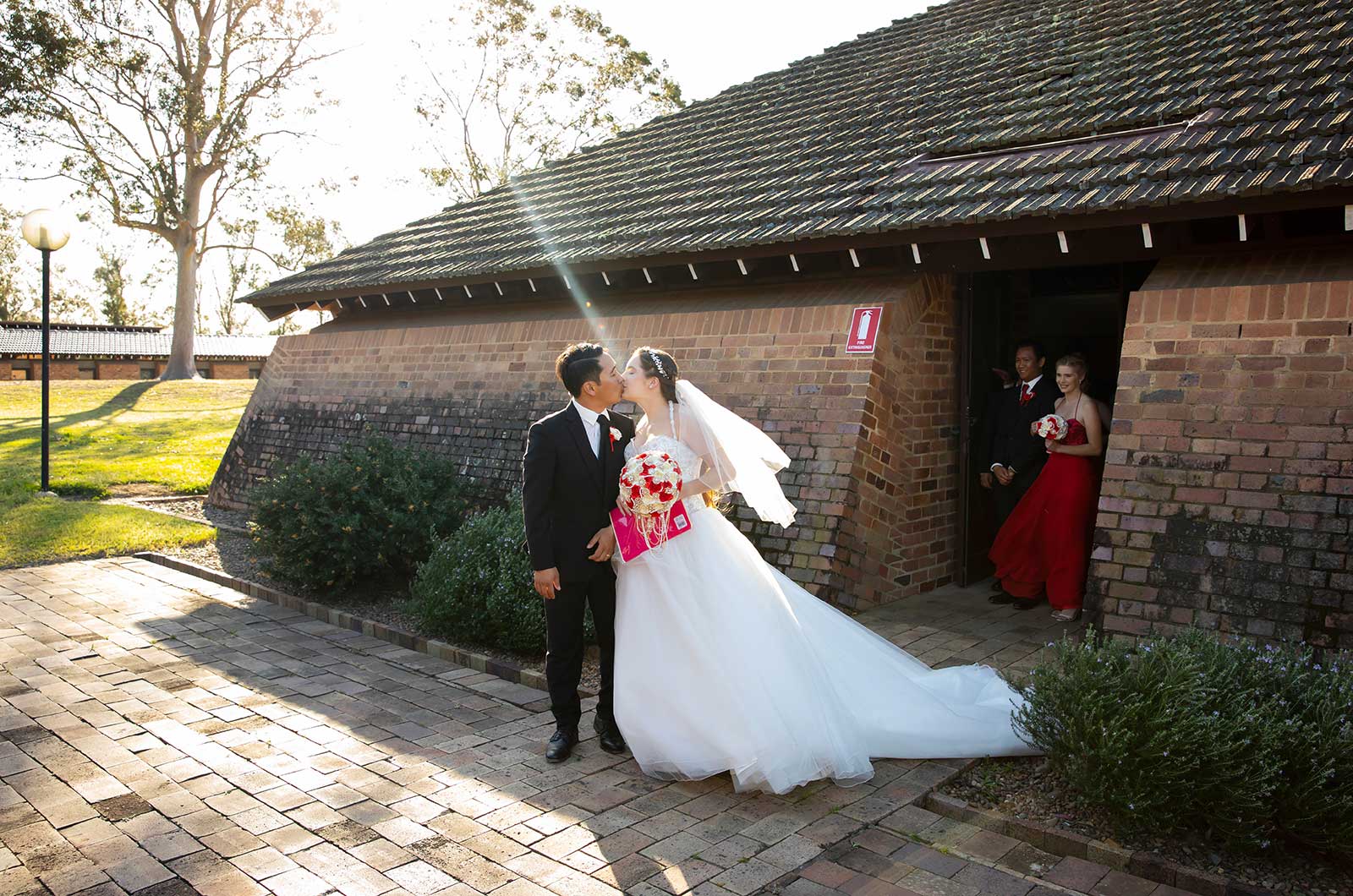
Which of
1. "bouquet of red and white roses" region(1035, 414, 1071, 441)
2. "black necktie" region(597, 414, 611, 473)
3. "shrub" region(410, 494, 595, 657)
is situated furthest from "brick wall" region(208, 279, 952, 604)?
"black necktie" region(597, 414, 611, 473)

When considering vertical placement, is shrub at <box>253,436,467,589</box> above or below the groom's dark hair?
below

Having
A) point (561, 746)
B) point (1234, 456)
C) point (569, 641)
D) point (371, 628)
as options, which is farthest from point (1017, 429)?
point (371, 628)

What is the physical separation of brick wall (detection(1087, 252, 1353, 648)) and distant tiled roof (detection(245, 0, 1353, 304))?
29.9 inches

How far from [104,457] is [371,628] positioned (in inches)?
520

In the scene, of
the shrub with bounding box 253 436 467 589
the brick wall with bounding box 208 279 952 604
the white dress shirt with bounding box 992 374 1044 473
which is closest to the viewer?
the brick wall with bounding box 208 279 952 604

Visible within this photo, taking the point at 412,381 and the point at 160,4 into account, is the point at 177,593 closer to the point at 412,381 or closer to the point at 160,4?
the point at 412,381

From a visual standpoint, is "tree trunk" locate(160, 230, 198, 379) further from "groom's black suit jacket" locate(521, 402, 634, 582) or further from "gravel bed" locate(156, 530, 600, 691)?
"groom's black suit jacket" locate(521, 402, 634, 582)

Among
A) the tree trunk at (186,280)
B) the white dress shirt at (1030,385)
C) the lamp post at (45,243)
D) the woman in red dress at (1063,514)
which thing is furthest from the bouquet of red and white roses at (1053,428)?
the tree trunk at (186,280)

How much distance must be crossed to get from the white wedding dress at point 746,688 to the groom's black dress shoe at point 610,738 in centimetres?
35

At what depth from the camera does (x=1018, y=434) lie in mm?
8102

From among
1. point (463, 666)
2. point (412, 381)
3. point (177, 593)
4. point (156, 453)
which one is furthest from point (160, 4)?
point (463, 666)

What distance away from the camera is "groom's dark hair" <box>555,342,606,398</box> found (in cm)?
506

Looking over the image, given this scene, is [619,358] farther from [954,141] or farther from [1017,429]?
[1017,429]

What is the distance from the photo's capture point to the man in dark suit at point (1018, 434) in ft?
26.3
